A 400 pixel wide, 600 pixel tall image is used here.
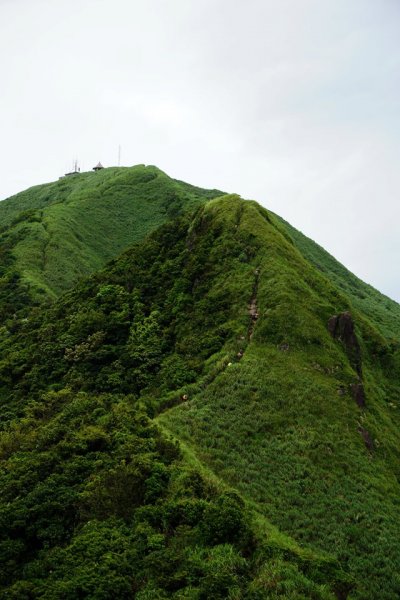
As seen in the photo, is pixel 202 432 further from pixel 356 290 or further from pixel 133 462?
pixel 356 290

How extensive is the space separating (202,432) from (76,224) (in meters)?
83.8

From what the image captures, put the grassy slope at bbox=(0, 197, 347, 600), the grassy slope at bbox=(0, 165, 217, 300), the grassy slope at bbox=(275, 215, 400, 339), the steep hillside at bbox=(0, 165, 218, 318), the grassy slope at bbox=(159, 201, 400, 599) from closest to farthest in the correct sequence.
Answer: the grassy slope at bbox=(0, 197, 347, 600) < the grassy slope at bbox=(159, 201, 400, 599) < the steep hillside at bbox=(0, 165, 218, 318) < the grassy slope at bbox=(275, 215, 400, 339) < the grassy slope at bbox=(0, 165, 217, 300)

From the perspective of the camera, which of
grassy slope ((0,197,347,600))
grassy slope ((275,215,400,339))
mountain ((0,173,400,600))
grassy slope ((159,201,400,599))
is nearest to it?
grassy slope ((0,197,347,600))

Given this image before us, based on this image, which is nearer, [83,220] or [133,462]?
[133,462]

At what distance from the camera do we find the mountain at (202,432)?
19.3 m

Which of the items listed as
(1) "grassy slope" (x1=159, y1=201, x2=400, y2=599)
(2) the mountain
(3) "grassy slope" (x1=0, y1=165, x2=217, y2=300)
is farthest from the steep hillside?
(1) "grassy slope" (x1=159, y1=201, x2=400, y2=599)

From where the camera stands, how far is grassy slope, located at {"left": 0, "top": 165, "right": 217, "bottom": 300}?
3386 inches

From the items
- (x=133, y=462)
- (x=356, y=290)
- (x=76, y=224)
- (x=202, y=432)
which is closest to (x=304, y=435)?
(x=202, y=432)

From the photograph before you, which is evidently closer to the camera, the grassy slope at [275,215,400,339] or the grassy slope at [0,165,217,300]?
the grassy slope at [275,215,400,339]

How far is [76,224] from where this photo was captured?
10769cm

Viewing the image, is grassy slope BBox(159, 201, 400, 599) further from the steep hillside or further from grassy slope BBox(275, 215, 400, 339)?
the steep hillside

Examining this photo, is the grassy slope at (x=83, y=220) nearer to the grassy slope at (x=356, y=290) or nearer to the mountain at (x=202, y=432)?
the grassy slope at (x=356, y=290)

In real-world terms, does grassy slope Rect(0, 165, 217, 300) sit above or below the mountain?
above

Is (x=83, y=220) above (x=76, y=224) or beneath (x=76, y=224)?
above
